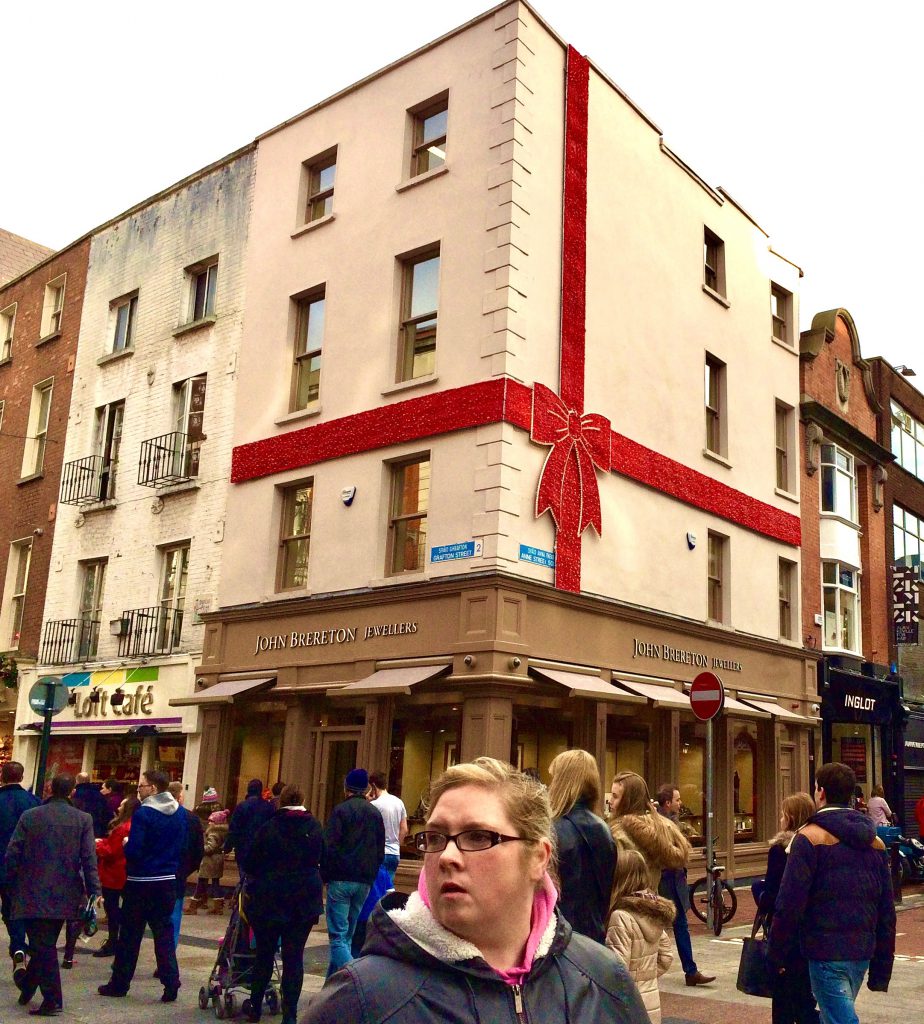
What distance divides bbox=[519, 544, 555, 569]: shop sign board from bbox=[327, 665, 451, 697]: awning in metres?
1.99

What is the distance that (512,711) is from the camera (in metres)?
16.2

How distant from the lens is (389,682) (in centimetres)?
1609

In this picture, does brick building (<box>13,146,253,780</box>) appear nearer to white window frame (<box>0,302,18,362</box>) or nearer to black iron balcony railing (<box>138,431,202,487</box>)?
black iron balcony railing (<box>138,431,202,487</box>)

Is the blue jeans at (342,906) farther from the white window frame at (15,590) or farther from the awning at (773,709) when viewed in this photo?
the white window frame at (15,590)

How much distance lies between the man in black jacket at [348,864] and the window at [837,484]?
62.3ft

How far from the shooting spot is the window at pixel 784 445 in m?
24.6

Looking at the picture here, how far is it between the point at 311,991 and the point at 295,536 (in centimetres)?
1020

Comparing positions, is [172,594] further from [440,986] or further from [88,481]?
[440,986]

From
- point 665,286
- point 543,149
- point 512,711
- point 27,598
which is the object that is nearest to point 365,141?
point 543,149

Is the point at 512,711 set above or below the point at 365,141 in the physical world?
below

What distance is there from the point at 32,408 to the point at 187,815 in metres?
19.0

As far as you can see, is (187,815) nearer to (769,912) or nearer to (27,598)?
(769,912)

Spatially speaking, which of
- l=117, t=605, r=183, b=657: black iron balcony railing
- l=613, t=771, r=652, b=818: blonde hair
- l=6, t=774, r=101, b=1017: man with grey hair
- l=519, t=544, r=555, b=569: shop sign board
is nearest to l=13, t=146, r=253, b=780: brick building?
l=117, t=605, r=183, b=657: black iron balcony railing

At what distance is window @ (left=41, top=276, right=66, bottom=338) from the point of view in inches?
1070
